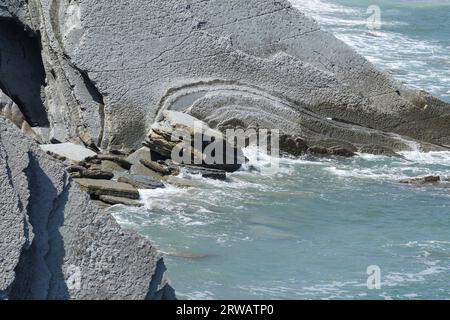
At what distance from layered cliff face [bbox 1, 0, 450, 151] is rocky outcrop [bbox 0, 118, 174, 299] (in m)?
6.62

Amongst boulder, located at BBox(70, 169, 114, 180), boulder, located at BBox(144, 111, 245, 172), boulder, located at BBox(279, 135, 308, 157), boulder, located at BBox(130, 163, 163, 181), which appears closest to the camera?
boulder, located at BBox(70, 169, 114, 180)

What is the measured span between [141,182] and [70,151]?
3.27 ft

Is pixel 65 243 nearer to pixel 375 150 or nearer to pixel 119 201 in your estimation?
pixel 119 201

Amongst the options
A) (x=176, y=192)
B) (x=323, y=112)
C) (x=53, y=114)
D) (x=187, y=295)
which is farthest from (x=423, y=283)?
(x=53, y=114)

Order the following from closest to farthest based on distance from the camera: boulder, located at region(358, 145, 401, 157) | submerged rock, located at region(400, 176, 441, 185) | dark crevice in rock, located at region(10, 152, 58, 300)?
dark crevice in rock, located at region(10, 152, 58, 300)
submerged rock, located at region(400, 176, 441, 185)
boulder, located at region(358, 145, 401, 157)

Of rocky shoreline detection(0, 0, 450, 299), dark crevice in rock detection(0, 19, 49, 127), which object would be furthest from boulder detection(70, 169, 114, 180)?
dark crevice in rock detection(0, 19, 49, 127)

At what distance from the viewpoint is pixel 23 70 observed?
13422 millimetres

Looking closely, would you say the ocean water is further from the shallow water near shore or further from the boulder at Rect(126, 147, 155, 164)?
the boulder at Rect(126, 147, 155, 164)

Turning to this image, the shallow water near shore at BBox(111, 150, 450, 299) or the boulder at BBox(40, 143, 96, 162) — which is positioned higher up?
the boulder at BBox(40, 143, 96, 162)

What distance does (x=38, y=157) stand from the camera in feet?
18.6

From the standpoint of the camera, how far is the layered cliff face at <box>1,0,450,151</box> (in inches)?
486

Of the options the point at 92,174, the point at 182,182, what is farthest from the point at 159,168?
the point at 92,174

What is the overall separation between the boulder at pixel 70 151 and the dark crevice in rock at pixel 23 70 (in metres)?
1.71
